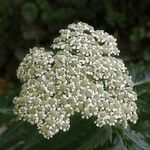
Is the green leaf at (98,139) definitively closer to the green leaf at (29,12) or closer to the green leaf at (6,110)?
the green leaf at (6,110)

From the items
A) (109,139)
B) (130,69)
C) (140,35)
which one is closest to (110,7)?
(140,35)

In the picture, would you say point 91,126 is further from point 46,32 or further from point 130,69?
point 46,32

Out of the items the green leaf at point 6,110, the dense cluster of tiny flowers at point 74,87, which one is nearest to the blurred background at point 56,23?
the green leaf at point 6,110

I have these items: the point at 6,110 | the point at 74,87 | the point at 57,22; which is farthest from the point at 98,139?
the point at 57,22

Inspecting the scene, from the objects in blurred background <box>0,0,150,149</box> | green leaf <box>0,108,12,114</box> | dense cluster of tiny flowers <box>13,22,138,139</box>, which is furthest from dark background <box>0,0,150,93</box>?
dense cluster of tiny flowers <box>13,22,138,139</box>

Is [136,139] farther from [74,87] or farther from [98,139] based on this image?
[74,87]
